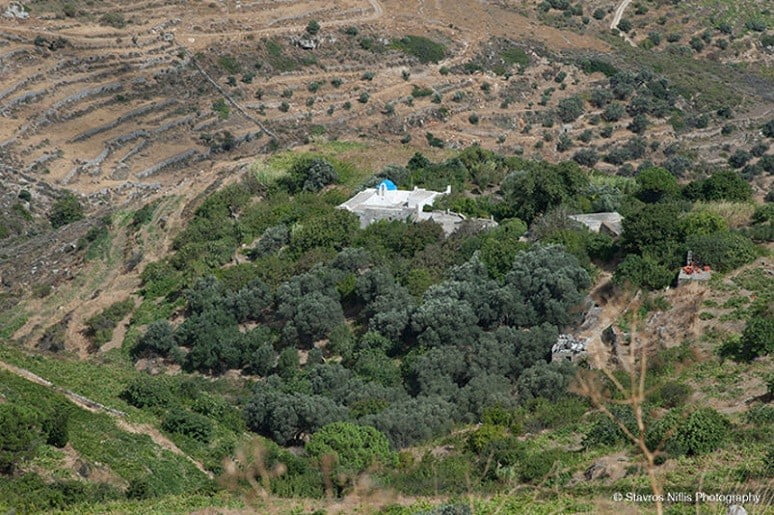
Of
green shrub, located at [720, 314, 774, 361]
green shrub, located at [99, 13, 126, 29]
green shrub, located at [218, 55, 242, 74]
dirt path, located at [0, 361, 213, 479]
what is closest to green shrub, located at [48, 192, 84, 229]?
green shrub, located at [218, 55, 242, 74]

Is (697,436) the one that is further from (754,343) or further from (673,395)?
(754,343)

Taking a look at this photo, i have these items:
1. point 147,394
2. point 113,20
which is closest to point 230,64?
point 113,20

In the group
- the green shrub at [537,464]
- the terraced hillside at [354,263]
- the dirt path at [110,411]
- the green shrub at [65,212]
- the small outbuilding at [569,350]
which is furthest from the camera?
the green shrub at [65,212]

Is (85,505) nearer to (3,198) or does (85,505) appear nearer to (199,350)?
(199,350)

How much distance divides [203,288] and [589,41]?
49.9 meters

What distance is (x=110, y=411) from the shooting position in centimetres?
2616

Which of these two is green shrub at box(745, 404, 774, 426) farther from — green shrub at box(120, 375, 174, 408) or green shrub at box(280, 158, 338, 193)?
green shrub at box(280, 158, 338, 193)

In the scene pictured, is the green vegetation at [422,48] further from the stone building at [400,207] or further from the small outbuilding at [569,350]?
the small outbuilding at [569,350]

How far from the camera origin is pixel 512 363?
98.1ft

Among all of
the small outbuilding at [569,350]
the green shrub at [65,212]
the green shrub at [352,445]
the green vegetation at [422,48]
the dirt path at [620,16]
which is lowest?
the dirt path at [620,16]

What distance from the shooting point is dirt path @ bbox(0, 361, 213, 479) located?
24.8 m

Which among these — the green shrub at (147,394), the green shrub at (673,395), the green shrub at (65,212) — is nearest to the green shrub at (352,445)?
the green shrub at (147,394)

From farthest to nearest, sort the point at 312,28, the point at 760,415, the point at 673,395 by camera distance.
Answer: the point at 312,28
the point at 673,395
the point at 760,415

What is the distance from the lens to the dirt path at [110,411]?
24766 millimetres
